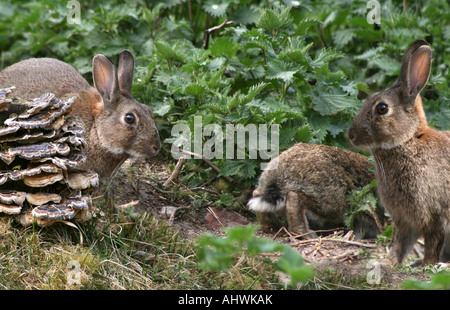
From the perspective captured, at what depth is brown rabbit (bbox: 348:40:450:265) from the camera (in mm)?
4418

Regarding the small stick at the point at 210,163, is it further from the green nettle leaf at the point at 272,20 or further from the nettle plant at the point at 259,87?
the green nettle leaf at the point at 272,20

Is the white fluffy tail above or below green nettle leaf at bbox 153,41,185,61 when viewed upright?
below

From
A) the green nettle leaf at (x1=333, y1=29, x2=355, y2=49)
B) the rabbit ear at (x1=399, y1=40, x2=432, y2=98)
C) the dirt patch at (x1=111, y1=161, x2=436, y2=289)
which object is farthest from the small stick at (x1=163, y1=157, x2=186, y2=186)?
the green nettle leaf at (x1=333, y1=29, x2=355, y2=49)

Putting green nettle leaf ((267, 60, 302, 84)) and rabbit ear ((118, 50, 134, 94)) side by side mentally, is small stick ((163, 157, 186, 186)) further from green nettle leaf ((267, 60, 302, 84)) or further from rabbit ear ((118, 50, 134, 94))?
green nettle leaf ((267, 60, 302, 84))

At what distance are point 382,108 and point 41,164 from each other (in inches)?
99.3

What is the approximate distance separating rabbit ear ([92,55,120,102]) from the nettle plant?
1.57 ft

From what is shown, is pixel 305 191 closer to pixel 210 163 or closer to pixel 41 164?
pixel 210 163

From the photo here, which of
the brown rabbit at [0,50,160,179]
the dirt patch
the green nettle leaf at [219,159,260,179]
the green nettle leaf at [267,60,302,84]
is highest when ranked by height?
the green nettle leaf at [267,60,302,84]

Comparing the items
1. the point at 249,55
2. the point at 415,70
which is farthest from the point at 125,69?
the point at 415,70

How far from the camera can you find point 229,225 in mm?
5074

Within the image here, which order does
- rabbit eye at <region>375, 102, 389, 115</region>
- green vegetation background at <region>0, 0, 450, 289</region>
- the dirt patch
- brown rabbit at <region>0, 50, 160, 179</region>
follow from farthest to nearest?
brown rabbit at <region>0, 50, 160, 179</region> → rabbit eye at <region>375, 102, 389, 115</region> → the dirt patch → green vegetation background at <region>0, 0, 450, 289</region>

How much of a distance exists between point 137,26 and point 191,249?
361 cm
